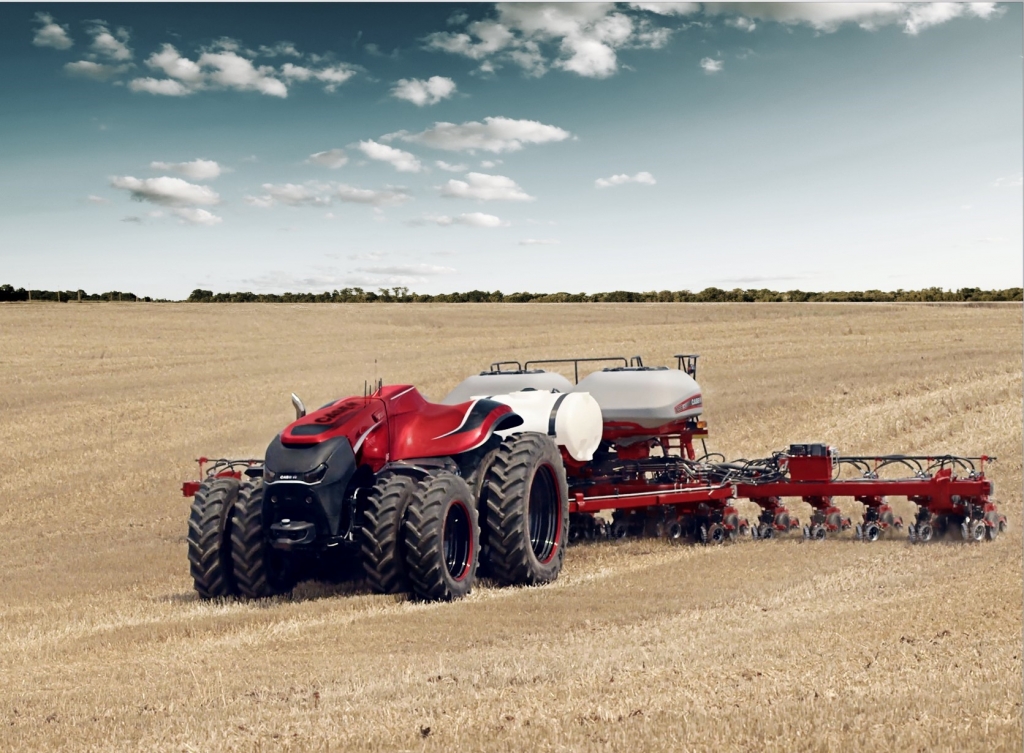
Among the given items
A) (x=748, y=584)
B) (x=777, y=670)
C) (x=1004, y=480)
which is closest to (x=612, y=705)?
(x=777, y=670)

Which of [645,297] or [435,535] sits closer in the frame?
[435,535]

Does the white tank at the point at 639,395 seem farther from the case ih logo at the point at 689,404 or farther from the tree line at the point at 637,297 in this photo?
the tree line at the point at 637,297

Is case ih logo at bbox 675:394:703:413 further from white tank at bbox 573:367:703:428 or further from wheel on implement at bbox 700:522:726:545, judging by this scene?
wheel on implement at bbox 700:522:726:545

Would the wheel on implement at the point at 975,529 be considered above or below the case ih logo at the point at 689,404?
below

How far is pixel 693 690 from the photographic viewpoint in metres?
6.34

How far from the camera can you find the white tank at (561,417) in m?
13.0

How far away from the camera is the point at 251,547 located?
9.81m

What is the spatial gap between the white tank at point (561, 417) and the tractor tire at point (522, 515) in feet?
4.75

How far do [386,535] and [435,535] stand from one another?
1.34ft

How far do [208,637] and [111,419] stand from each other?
17.4m

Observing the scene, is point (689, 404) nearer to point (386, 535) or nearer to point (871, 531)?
point (871, 531)

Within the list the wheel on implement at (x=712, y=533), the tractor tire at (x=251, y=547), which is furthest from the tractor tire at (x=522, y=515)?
the wheel on implement at (x=712, y=533)

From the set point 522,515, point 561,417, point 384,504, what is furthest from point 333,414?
point 561,417

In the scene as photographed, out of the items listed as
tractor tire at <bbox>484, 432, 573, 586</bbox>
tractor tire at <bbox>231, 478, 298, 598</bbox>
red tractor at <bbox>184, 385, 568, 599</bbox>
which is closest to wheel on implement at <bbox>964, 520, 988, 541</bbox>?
tractor tire at <bbox>484, 432, 573, 586</bbox>
